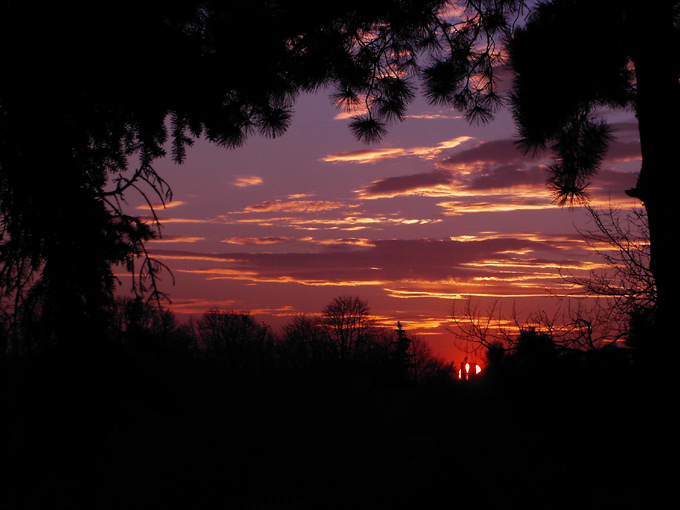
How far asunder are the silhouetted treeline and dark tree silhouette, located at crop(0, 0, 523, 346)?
615 millimetres

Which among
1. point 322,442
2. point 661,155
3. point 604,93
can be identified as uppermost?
point 604,93

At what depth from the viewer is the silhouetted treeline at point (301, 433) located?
419 centimetres

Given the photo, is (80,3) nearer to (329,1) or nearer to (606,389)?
(329,1)

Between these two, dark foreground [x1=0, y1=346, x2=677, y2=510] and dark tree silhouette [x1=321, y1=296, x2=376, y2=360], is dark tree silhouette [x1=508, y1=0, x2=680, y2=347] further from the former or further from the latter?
dark tree silhouette [x1=321, y1=296, x2=376, y2=360]

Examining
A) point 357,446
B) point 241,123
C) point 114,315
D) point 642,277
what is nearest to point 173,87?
point 241,123

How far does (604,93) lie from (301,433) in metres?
8.28

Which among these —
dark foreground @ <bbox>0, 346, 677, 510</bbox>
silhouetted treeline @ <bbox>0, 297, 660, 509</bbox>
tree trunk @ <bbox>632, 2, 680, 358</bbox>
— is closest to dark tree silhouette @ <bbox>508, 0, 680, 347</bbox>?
tree trunk @ <bbox>632, 2, 680, 358</bbox>

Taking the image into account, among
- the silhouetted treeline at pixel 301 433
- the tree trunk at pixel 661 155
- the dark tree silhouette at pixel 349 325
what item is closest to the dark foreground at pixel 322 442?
the silhouetted treeline at pixel 301 433

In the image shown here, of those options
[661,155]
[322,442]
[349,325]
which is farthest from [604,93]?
[349,325]

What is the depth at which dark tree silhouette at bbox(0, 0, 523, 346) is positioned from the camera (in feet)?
12.4

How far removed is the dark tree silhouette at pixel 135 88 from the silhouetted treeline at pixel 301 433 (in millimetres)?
615

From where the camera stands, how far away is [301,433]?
11.5 metres

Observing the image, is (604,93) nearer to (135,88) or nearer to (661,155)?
(661,155)

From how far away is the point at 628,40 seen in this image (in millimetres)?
→ 6078
